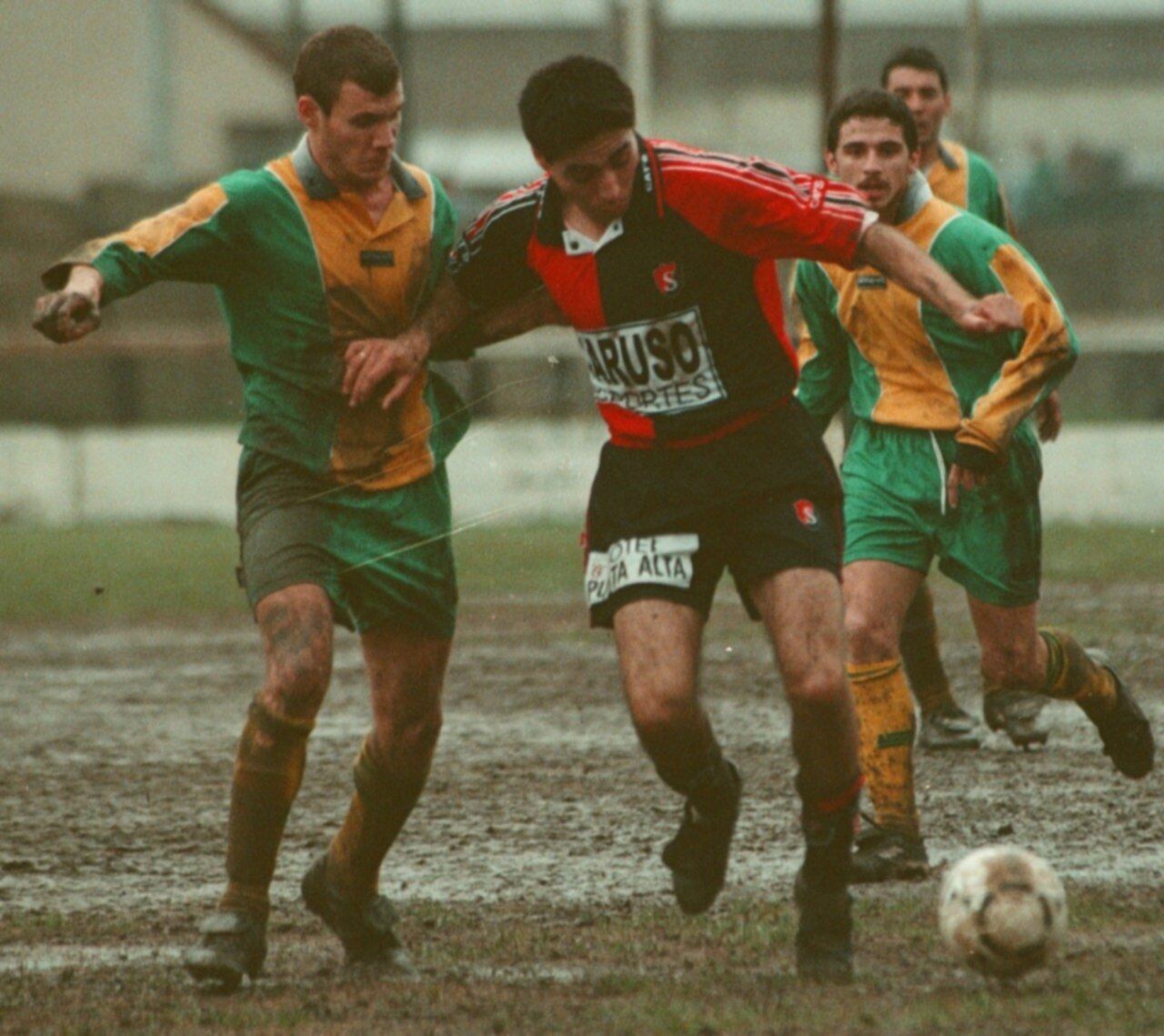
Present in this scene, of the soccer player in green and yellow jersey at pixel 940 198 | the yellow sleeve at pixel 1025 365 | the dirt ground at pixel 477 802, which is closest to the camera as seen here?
the dirt ground at pixel 477 802

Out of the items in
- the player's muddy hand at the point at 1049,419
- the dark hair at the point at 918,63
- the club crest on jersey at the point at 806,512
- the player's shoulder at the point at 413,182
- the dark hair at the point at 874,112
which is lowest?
the club crest on jersey at the point at 806,512

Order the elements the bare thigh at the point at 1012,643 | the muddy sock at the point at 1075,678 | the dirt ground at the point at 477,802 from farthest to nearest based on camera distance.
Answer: the muddy sock at the point at 1075,678
the bare thigh at the point at 1012,643
the dirt ground at the point at 477,802

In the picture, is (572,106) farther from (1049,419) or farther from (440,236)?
(1049,419)

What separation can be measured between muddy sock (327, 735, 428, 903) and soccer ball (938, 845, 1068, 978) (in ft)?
4.25

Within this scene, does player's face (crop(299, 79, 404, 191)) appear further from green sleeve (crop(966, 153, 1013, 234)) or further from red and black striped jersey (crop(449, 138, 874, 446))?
green sleeve (crop(966, 153, 1013, 234))

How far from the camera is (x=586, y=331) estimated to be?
18.5 ft

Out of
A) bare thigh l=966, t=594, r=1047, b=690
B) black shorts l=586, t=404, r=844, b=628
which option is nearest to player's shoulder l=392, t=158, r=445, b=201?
black shorts l=586, t=404, r=844, b=628

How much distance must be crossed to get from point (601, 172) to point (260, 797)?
1570 millimetres

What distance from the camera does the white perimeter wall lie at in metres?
20.4

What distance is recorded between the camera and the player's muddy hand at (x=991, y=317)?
5227mm

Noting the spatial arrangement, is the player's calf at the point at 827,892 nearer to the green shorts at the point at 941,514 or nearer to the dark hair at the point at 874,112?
the green shorts at the point at 941,514

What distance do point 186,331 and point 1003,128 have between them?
24.1m

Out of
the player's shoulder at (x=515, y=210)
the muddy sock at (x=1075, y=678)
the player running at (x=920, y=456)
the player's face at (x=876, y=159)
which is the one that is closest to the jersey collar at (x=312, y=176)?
the player's shoulder at (x=515, y=210)

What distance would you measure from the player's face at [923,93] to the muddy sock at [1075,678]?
2362 millimetres
